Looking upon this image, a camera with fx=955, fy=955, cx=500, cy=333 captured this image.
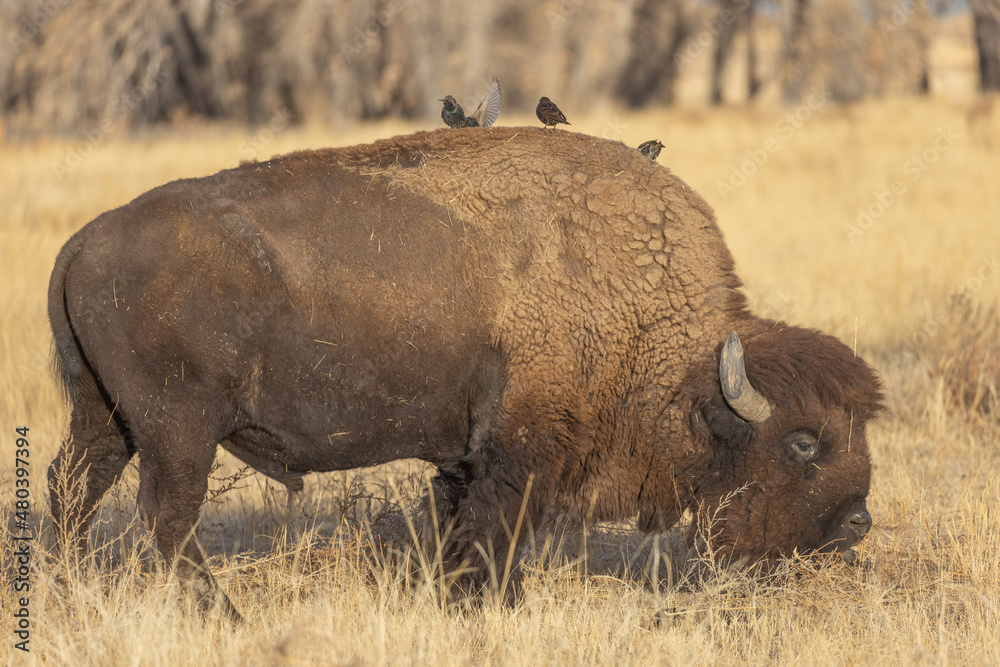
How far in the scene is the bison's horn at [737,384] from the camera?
3.88 meters

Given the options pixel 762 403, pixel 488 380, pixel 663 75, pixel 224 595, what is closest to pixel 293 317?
pixel 488 380

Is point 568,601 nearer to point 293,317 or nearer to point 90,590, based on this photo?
point 293,317

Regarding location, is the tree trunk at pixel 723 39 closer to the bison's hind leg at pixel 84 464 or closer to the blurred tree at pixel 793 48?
the blurred tree at pixel 793 48

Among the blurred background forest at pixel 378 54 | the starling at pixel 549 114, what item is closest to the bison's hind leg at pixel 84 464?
the starling at pixel 549 114

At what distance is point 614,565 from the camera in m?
5.12

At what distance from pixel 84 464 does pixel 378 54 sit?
26.1m

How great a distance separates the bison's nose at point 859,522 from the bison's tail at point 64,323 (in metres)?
3.31

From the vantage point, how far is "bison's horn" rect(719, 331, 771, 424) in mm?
3879

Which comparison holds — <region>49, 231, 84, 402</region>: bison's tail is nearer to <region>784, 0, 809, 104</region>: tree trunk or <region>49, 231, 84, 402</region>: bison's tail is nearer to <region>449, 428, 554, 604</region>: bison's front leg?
<region>449, 428, 554, 604</region>: bison's front leg

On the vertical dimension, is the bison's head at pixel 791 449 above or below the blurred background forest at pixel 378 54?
below

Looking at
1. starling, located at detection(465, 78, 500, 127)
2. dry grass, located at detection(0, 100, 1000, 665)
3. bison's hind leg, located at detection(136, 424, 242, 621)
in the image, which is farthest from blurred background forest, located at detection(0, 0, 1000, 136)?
bison's hind leg, located at detection(136, 424, 242, 621)

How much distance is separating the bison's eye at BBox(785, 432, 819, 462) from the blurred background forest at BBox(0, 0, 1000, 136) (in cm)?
1487

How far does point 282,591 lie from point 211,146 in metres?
15.6

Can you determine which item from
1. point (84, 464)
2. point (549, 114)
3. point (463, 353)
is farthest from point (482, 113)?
point (84, 464)
